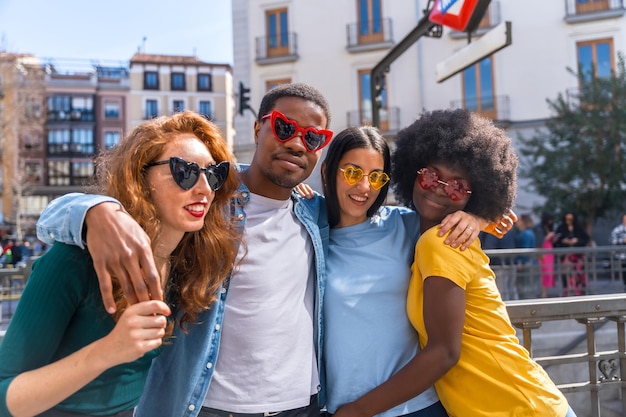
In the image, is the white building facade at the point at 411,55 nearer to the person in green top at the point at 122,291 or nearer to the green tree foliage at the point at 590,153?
the green tree foliage at the point at 590,153

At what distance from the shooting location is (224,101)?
4675 cm

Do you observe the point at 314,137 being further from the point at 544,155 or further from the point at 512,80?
the point at 512,80

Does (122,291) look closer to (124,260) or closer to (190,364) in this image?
(124,260)

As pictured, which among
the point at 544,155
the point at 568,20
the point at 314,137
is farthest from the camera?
the point at 568,20

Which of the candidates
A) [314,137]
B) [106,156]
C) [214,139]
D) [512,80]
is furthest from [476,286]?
[512,80]

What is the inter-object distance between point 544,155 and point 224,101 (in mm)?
35404

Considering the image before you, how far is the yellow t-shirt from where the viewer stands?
185 cm

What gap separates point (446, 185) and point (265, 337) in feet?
2.98

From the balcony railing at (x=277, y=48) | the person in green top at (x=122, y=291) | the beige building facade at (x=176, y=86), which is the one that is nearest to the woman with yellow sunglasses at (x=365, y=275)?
the person in green top at (x=122, y=291)

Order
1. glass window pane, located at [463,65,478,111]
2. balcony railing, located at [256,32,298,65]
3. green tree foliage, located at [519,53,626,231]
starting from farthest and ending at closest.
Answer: balcony railing, located at [256,32,298,65]
glass window pane, located at [463,65,478,111]
green tree foliage, located at [519,53,626,231]

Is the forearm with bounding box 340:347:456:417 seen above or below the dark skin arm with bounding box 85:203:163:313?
below

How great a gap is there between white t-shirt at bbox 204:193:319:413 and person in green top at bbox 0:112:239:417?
0.65ft

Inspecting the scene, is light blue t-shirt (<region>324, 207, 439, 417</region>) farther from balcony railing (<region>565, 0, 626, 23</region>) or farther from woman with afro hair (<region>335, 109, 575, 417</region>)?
balcony railing (<region>565, 0, 626, 23</region>)

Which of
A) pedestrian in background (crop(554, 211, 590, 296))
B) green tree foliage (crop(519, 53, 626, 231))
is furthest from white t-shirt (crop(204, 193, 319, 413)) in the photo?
green tree foliage (crop(519, 53, 626, 231))
